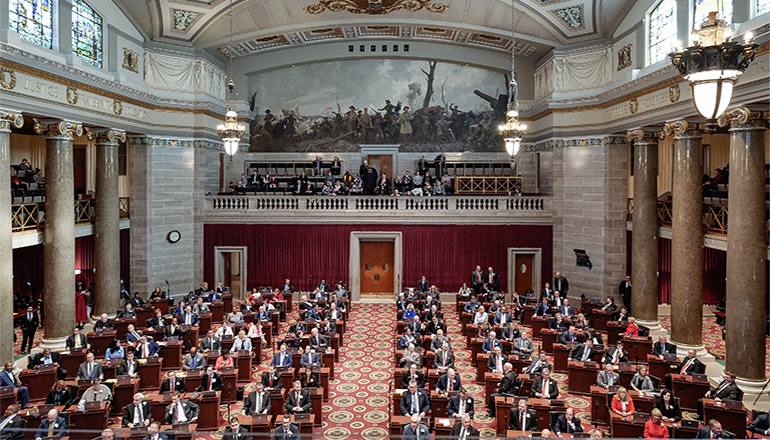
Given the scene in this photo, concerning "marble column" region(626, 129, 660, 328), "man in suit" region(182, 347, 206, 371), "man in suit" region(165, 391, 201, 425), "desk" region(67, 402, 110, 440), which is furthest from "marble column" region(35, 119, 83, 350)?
"marble column" region(626, 129, 660, 328)

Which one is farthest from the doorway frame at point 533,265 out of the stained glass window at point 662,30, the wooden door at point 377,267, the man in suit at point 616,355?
the man in suit at point 616,355

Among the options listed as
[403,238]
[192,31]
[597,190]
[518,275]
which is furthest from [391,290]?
[192,31]

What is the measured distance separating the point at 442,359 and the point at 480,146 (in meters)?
13.0

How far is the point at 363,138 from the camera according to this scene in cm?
2283

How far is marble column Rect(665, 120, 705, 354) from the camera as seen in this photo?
41.4 ft

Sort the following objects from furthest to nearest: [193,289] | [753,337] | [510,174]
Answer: [510,174], [193,289], [753,337]

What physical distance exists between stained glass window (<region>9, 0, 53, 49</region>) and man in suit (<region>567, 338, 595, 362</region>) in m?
14.5

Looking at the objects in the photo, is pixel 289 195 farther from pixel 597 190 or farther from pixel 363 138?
pixel 597 190

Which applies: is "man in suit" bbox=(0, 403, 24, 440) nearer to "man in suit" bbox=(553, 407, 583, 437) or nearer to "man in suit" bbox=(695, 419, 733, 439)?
"man in suit" bbox=(553, 407, 583, 437)

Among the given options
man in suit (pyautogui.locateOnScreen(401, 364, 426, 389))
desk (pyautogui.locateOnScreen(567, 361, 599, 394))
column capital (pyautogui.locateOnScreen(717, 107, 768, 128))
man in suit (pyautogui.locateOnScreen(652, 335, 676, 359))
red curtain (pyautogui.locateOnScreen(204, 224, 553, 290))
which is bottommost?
desk (pyautogui.locateOnScreen(567, 361, 599, 394))

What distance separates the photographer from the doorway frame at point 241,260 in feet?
65.8

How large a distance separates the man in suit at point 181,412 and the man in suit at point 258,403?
86cm

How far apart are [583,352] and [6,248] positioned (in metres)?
12.8

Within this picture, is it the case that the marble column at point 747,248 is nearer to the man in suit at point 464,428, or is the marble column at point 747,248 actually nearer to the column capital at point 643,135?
the column capital at point 643,135
